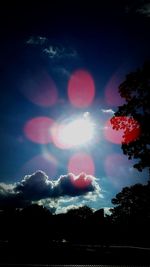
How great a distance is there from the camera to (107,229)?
274 feet

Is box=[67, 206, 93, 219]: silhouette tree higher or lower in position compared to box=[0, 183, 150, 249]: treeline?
higher

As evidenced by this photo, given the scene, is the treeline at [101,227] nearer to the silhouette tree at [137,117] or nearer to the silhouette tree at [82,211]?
the silhouette tree at [137,117]

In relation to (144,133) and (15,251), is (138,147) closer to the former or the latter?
(144,133)

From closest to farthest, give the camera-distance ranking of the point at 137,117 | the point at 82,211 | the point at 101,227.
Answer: the point at 137,117 → the point at 101,227 → the point at 82,211

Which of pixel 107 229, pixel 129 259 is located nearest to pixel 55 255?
pixel 129 259

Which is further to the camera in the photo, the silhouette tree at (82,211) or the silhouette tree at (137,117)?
the silhouette tree at (82,211)

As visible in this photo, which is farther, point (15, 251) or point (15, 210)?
point (15, 210)

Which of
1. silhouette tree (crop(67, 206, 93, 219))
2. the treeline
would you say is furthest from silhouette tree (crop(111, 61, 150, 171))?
silhouette tree (crop(67, 206, 93, 219))

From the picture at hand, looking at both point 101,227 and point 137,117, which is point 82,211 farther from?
point 137,117

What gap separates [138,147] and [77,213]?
14469 centimetres

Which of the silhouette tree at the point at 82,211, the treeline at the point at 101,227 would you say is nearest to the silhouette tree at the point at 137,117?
the treeline at the point at 101,227

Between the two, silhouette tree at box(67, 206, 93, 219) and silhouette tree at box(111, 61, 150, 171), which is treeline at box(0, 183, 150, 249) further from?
silhouette tree at box(67, 206, 93, 219)

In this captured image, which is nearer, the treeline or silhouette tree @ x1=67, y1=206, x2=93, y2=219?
the treeline

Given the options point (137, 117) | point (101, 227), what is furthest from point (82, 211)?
point (137, 117)
